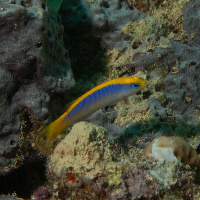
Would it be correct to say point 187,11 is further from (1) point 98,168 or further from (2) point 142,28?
(1) point 98,168

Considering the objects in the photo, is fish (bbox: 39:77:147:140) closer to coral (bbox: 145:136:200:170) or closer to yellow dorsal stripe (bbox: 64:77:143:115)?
yellow dorsal stripe (bbox: 64:77:143:115)

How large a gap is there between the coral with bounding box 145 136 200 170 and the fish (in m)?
0.90

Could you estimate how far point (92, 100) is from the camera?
10.8ft

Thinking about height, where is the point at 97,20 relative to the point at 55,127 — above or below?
above

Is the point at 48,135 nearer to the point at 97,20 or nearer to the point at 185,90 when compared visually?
the point at 185,90

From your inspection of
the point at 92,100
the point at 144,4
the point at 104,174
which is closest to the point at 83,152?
the point at 104,174

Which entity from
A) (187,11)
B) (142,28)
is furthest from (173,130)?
(187,11)

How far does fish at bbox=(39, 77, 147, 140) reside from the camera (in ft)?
10.7

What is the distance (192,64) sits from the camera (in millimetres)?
4547

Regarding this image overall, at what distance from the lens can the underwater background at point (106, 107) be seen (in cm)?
276

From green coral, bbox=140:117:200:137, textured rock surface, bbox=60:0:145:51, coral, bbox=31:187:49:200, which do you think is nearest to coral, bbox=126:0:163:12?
textured rock surface, bbox=60:0:145:51

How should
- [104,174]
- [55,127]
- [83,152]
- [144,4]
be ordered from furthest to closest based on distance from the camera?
[144,4], [55,127], [83,152], [104,174]

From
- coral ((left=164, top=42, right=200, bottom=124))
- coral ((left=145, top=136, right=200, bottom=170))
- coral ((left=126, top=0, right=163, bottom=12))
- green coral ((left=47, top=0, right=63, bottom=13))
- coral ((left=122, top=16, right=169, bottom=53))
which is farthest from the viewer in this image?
coral ((left=126, top=0, right=163, bottom=12))

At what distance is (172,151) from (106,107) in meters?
1.82
